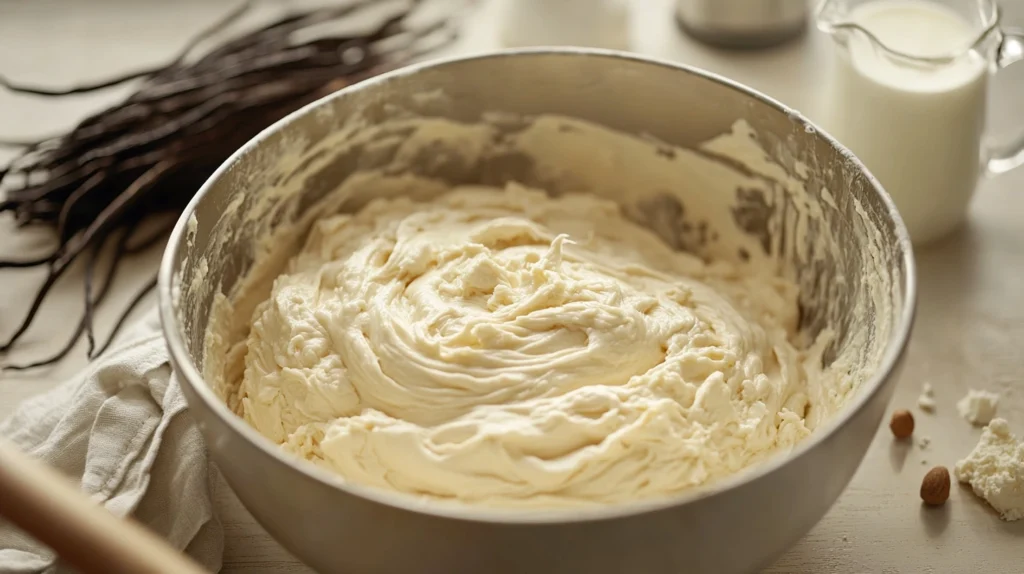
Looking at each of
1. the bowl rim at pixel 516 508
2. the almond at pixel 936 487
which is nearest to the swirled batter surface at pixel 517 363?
the bowl rim at pixel 516 508

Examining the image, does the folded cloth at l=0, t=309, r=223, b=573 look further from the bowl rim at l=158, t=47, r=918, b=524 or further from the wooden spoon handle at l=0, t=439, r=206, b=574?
the wooden spoon handle at l=0, t=439, r=206, b=574

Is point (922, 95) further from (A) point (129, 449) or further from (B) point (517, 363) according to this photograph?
(A) point (129, 449)

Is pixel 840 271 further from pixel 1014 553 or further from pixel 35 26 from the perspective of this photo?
pixel 35 26

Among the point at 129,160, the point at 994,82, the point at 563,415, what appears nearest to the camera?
the point at 563,415

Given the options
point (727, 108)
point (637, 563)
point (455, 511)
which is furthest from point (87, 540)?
point (727, 108)

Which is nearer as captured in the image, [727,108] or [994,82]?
[727,108]

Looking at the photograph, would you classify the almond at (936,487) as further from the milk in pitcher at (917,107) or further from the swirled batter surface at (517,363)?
the milk in pitcher at (917,107)
